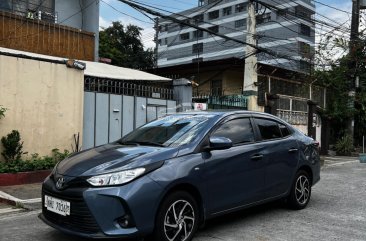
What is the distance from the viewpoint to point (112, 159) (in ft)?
15.4

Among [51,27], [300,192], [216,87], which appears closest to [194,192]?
[300,192]

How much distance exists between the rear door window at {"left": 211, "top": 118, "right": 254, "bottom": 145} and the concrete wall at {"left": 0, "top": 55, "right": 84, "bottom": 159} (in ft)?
17.7

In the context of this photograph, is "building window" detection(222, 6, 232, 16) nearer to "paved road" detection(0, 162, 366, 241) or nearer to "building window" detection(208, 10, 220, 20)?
"building window" detection(208, 10, 220, 20)

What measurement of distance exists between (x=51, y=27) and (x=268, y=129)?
29.4ft

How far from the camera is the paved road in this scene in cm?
529

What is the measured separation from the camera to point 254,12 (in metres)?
16.3

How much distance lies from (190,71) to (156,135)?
15303mm

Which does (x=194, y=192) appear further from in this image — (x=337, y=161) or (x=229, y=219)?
(x=337, y=161)

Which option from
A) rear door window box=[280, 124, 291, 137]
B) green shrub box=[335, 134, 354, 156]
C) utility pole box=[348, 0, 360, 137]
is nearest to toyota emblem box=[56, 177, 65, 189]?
rear door window box=[280, 124, 291, 137]

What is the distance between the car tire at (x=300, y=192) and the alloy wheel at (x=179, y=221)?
7.87 feet

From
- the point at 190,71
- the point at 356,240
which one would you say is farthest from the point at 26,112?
the point at 190,71

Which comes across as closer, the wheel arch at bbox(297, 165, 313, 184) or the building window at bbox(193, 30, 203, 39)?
the wheel arch at bbox(297, 165, 313, 184)

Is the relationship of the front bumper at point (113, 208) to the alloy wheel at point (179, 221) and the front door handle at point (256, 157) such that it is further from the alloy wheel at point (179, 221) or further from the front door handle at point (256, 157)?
the front door handle at point (256, 157)

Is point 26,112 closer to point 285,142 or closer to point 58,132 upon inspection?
point 58,132
